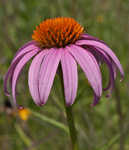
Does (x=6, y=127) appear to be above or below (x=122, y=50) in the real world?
below

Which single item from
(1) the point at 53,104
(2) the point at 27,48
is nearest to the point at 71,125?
(2) the point at 27,48

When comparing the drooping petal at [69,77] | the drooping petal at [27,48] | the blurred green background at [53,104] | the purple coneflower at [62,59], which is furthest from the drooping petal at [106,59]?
the blurred green background at [53,104]

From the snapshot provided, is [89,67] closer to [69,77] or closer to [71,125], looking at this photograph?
[69,77]

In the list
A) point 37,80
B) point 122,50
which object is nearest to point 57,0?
point 122,50

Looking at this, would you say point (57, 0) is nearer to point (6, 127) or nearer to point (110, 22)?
point (110, 22)

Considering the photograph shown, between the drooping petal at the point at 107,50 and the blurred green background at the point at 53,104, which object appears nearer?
the drooping petal at the point at 107,50

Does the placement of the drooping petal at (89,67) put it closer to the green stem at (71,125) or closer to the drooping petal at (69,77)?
the drooping petal at (69,77)

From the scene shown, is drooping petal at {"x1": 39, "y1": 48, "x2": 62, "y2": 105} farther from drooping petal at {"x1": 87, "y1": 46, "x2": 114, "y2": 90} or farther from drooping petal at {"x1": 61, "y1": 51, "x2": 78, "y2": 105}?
drooping petal at {"x1": 87, "y1": 46, "x2": 114, "y2": 90}
